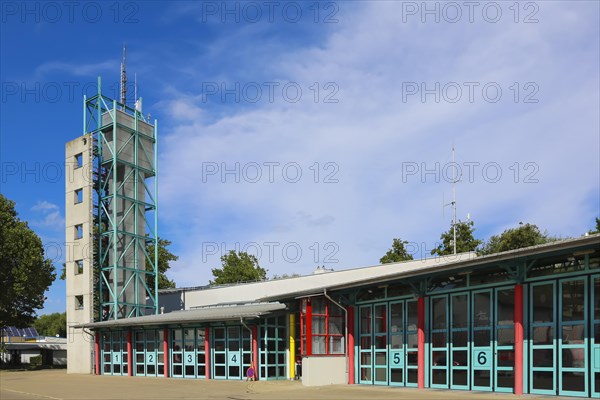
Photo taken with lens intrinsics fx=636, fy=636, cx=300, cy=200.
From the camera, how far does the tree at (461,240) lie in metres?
55.6

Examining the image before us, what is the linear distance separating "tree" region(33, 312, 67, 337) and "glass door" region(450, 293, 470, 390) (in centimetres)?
11202

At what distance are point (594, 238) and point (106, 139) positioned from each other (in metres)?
37.4

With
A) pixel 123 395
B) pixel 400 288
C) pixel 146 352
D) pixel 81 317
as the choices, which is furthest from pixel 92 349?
pixel 400 288

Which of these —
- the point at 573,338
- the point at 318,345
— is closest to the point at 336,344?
the point at 318,345

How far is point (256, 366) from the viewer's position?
1179 inches

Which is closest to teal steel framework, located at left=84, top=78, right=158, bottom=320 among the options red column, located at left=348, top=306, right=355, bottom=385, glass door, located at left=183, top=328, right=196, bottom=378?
glass door, located at left=183, top=328, right=196, bottom=378

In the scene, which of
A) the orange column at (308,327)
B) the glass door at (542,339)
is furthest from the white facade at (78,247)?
the glass door at (542,339)

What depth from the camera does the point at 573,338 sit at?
17672 mm

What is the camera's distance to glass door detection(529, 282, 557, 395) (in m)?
18.2

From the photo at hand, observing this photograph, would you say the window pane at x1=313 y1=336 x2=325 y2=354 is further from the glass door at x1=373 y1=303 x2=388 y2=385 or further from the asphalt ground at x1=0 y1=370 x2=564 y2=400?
the glass door at x1=373 y1=303 x2=388 y2=385

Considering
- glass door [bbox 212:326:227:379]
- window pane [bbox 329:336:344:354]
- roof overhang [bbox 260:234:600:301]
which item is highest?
roof overhang [bbox 260:234:600:301]

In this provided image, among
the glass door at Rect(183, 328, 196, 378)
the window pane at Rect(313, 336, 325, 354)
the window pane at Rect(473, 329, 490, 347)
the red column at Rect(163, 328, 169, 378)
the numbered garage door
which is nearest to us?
the window pane at Rect(473, 329, 490, 347)

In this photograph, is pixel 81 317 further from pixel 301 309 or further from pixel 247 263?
pixel 247 263

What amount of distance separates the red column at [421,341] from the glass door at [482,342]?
7.51 feet
